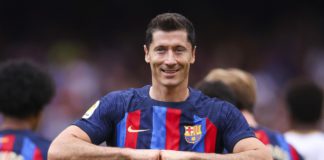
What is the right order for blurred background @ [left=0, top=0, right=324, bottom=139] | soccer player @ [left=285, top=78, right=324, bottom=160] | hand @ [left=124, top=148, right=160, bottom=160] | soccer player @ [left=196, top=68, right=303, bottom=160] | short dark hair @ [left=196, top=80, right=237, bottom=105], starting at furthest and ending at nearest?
blurred background @ [left=0, top=0, right=324, bottom=139] < soccer player @ [left=285, top=78, right=324, bottom=160] < soccer player @ [left=196, top=68, right=303, bottom=160] < short dark hair @ [left=196, top=80, right=237, bottom=105] < hand @ [left=124, top=148, right=160, bottom=160]

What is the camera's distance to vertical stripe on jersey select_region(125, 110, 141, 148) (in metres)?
5.42

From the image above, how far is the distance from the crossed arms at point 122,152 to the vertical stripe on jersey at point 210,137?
0.54 ft

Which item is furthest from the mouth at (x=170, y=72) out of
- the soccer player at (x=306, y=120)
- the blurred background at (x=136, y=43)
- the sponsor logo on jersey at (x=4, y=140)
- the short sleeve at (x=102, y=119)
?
the blurred background at (x=136, y=43)

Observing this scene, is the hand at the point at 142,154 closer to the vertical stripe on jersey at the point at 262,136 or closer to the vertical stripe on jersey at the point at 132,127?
the vertical stripe on jersey at the point at 132,127

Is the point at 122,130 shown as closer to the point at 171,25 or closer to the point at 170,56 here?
the point at 170,56

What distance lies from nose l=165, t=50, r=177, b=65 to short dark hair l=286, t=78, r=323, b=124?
3.06 meters

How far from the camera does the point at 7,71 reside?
6590 mm

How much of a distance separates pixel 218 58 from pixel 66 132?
11.3 meters

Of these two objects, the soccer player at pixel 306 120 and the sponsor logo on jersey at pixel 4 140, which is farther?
the soccer player at pixel 306 120

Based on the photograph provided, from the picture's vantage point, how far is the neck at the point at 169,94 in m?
5.50

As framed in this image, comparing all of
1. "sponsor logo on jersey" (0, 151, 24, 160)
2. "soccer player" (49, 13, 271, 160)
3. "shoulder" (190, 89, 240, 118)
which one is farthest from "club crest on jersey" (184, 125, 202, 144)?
"sponsor logo on jersey" (0, 151, 24, 160)

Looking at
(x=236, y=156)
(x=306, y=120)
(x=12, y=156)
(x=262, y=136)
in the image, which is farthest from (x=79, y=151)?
(x=306, y=120)

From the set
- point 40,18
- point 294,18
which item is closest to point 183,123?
point 294,18

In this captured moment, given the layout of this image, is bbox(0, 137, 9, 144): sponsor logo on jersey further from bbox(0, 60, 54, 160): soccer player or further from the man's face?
the man's face
